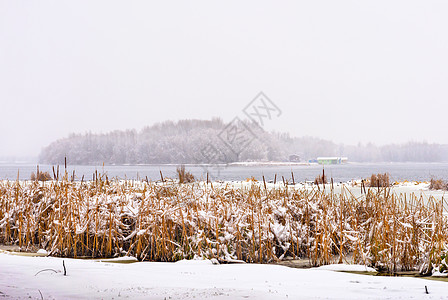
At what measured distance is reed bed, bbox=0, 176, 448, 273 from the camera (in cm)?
551

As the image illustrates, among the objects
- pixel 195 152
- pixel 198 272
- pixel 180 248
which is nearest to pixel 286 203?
pixel 180 248

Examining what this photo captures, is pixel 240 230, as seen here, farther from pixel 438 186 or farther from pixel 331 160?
pixel 331 160

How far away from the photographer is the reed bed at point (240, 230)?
5.51m

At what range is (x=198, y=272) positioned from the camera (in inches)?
194

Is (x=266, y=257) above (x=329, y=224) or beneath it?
beneath

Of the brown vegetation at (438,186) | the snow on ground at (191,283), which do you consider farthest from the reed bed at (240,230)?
the brown vegetation at (438,186)

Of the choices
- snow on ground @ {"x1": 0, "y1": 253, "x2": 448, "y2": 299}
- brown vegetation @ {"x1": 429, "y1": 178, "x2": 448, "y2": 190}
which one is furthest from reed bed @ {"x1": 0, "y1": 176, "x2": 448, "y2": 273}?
brown vegetation @ {"x1": 429, "y1": 178, "x2": 448, "y2": 190}

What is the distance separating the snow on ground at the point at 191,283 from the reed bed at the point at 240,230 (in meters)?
0.71

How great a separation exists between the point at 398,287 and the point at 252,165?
92.7 m

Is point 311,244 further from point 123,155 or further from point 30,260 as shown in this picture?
point 123,155

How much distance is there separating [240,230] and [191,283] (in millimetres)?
1951

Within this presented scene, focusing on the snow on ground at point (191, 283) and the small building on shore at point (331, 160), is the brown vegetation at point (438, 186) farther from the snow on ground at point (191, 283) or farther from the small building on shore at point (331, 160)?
the small building on shore at point (331, 160)

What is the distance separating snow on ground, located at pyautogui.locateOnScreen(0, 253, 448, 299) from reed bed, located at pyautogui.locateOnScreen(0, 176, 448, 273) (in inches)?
27.8

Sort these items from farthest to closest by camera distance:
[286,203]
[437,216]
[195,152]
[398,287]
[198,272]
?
[195,152], [286,203], [437,216], [198,272], [398,287]
